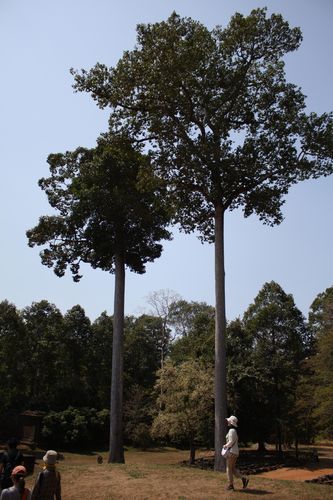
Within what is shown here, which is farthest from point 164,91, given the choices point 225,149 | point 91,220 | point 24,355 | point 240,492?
point 24,355

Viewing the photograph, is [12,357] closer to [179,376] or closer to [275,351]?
[179,376]

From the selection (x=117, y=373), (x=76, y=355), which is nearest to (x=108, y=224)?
(x=117, y=373)

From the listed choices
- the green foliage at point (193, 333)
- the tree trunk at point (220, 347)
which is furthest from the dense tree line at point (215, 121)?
the green foliage at point (193, 333)

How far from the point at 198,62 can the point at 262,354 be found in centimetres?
2672

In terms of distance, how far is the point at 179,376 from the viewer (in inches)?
1158

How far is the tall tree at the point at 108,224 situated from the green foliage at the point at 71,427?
54.3 ft

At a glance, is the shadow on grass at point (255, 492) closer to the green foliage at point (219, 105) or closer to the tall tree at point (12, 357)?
the green foliage at point (219, 105)

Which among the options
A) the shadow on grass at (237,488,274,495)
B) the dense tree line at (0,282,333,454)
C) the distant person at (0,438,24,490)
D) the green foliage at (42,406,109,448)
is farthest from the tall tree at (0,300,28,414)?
the distant person at (0,438,24,490)

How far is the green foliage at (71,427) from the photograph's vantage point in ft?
116

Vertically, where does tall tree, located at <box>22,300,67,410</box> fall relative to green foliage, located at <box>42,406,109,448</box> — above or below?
above

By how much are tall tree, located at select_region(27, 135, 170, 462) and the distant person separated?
12701mm

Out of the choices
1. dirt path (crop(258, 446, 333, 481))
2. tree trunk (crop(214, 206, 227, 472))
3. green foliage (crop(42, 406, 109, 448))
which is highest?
tree trunk (crop(214, 206, 227, 472))

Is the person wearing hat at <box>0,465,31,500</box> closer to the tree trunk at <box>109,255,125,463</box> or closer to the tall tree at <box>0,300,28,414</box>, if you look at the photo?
the tree trunk at <box>109,255,125,463</box>

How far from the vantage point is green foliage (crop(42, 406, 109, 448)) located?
116ft
